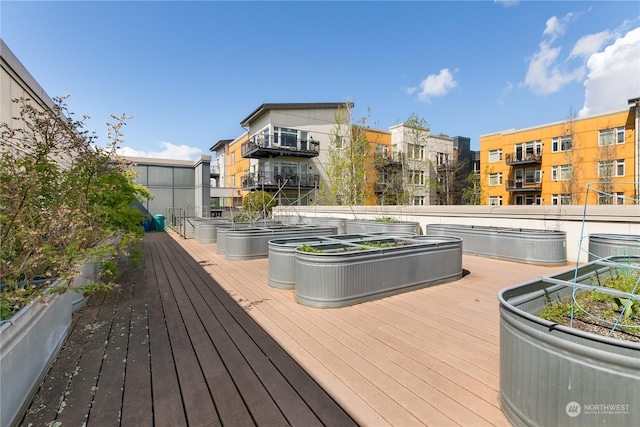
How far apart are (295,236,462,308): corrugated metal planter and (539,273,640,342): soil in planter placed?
2.54 metres

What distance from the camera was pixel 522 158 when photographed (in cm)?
2675

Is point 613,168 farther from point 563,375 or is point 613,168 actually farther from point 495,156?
point 563,375

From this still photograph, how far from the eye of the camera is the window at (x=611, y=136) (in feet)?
69.9

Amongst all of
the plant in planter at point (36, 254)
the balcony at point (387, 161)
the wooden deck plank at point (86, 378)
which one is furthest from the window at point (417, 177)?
the wooden deck plank at point (86, 378)

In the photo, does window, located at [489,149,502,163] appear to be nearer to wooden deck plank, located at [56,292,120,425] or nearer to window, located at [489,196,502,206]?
window, located at [489,196,502,206]

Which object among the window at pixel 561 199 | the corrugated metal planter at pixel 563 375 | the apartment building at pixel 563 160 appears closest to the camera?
the corrugated metal planter at pixel 563 375

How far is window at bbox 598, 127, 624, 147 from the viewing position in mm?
21312

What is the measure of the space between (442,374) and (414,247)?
9.48 feet

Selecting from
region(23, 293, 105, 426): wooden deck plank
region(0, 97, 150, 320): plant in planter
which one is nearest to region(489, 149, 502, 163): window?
region(0, 97, 150, 320): plant in planter

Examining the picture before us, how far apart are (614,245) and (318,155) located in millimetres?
21315

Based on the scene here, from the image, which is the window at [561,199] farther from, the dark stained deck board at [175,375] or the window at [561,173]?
the dark stained deck board at [175,375]

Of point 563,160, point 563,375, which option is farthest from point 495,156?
point 563,375

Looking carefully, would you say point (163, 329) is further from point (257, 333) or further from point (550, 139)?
point (550, 139)

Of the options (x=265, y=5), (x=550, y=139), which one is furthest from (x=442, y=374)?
(x=550, y=139)
